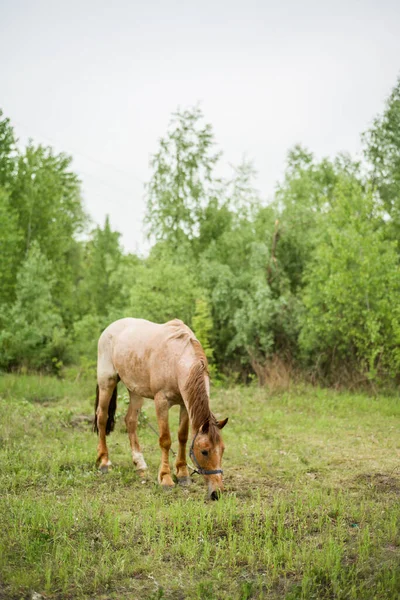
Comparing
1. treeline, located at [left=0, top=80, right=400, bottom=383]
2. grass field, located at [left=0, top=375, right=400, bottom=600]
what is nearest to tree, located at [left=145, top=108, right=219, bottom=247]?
treeline, located at [left=0, top=80, right=400, bottom=383]

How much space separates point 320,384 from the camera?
14992 mm

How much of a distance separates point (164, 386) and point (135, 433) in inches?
42.9

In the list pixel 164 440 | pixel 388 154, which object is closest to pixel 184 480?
pixel 164 440

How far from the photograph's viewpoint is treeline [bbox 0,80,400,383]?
14211 millimetres

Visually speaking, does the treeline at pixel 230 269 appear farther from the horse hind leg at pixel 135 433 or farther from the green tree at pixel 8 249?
the horse hind leg at pixel 135 433

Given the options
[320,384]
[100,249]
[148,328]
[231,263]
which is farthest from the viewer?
[100,249]

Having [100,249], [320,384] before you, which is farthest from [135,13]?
[320,384]

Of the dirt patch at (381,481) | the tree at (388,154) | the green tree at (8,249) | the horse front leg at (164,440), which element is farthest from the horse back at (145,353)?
the tree at (388,154)

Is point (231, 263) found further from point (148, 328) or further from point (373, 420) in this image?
point (148, 328)

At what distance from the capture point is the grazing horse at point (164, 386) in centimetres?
571

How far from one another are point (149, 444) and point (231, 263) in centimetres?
1106

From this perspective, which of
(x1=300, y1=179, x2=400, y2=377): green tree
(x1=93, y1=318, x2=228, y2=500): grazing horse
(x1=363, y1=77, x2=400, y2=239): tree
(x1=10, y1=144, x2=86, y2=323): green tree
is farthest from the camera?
(x1=10, y1=144, x2=86, y2=323): green tree

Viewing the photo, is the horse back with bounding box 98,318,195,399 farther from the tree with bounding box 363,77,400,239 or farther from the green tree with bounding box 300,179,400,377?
the tree with bounding box 363,77,400,239

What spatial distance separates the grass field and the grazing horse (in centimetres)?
37
